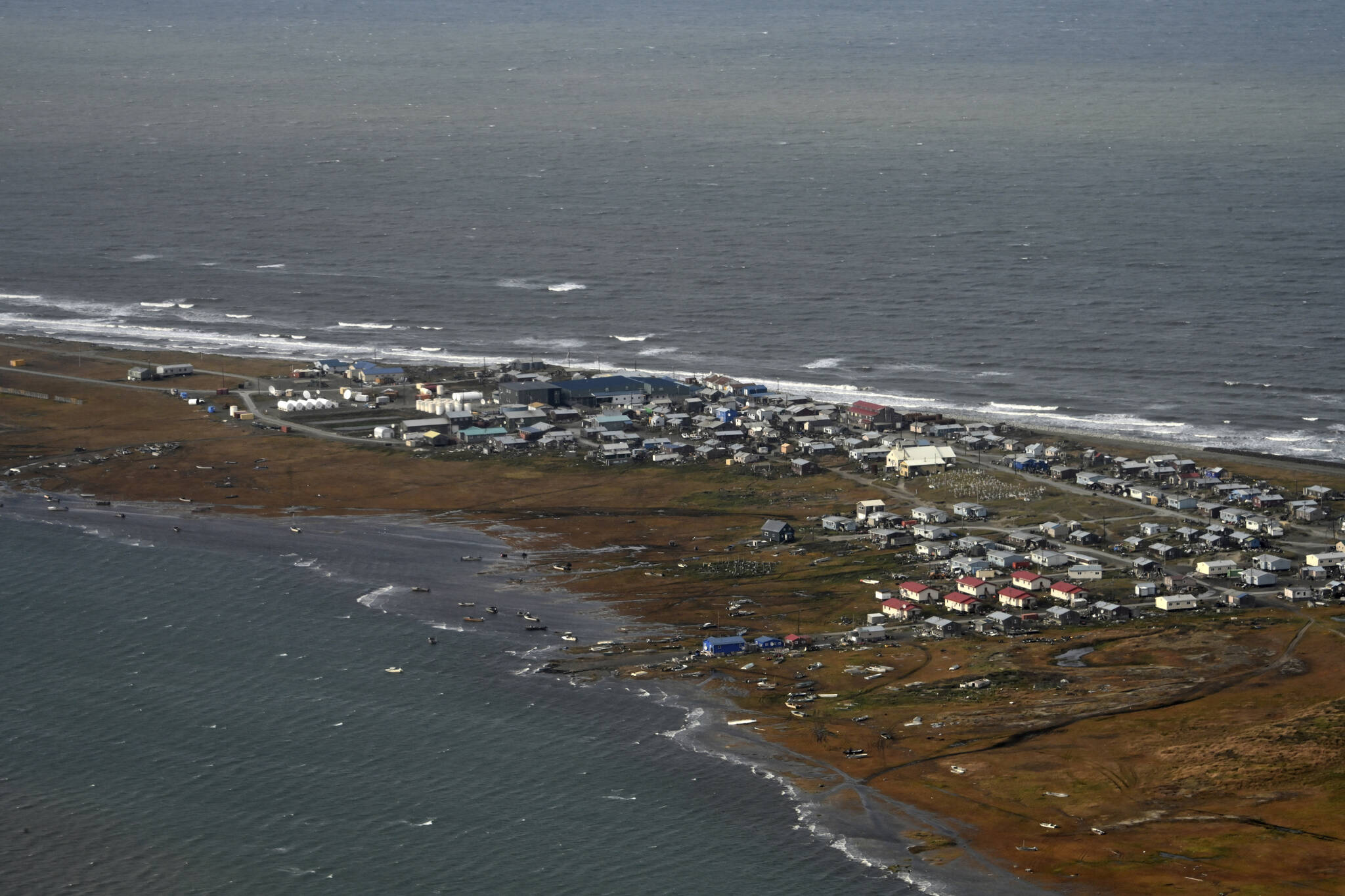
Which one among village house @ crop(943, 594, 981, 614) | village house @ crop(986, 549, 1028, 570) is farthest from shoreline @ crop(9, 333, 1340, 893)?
village house @ crop(986, 549, 1028, 570)

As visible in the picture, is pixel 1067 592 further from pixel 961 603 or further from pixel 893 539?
pixel 893 539

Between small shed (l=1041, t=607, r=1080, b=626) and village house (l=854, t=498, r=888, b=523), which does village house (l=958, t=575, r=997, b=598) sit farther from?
village house (l=854, t=498, r=888, b=523)

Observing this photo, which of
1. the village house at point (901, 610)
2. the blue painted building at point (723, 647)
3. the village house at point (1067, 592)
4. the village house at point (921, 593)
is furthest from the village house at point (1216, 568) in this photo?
the blue painted building at point (723, 647)

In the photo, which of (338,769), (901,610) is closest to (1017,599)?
(901,610)

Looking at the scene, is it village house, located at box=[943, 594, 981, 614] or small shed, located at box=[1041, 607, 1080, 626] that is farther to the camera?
village house, located at box=[943, 594, 981, 614]

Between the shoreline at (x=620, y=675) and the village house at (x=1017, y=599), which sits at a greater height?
the village house at (x=1017, y=599)

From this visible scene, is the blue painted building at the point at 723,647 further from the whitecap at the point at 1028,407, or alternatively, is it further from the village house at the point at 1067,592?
the whitecap at the point at 1028,407
